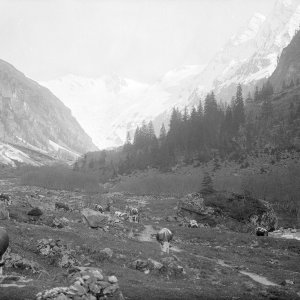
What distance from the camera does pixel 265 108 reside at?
17850 cm

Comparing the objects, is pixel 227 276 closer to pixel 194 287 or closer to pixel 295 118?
pixel 194 287

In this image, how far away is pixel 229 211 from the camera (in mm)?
74938

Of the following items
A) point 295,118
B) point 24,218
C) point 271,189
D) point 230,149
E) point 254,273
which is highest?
point 295,118

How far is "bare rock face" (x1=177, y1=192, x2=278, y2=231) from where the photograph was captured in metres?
73.4

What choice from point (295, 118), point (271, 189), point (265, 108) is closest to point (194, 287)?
point (271, 189)

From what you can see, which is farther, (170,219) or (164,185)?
(164,185)

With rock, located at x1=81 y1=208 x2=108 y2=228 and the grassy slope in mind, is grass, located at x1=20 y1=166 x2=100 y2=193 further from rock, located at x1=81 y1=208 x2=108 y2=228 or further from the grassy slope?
the grassy slope

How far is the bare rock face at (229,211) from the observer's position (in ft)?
241

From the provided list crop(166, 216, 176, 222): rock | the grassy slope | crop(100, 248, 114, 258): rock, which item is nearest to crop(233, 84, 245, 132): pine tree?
crop(166, 216, 176, 222): rock

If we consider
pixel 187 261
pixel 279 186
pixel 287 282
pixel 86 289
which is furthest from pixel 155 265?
pixel 279 186

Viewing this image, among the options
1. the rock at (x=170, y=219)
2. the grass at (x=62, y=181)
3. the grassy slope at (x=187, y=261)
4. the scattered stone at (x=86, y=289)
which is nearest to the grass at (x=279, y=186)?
the rock at (x=170, y=219)

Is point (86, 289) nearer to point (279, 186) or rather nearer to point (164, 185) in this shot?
point (279, 186)

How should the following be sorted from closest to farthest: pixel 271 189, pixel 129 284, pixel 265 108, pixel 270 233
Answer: pixel 129 284, pixel 270 233, pixel 271 189, pixel 265 108

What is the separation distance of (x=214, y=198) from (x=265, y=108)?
11072 cm
